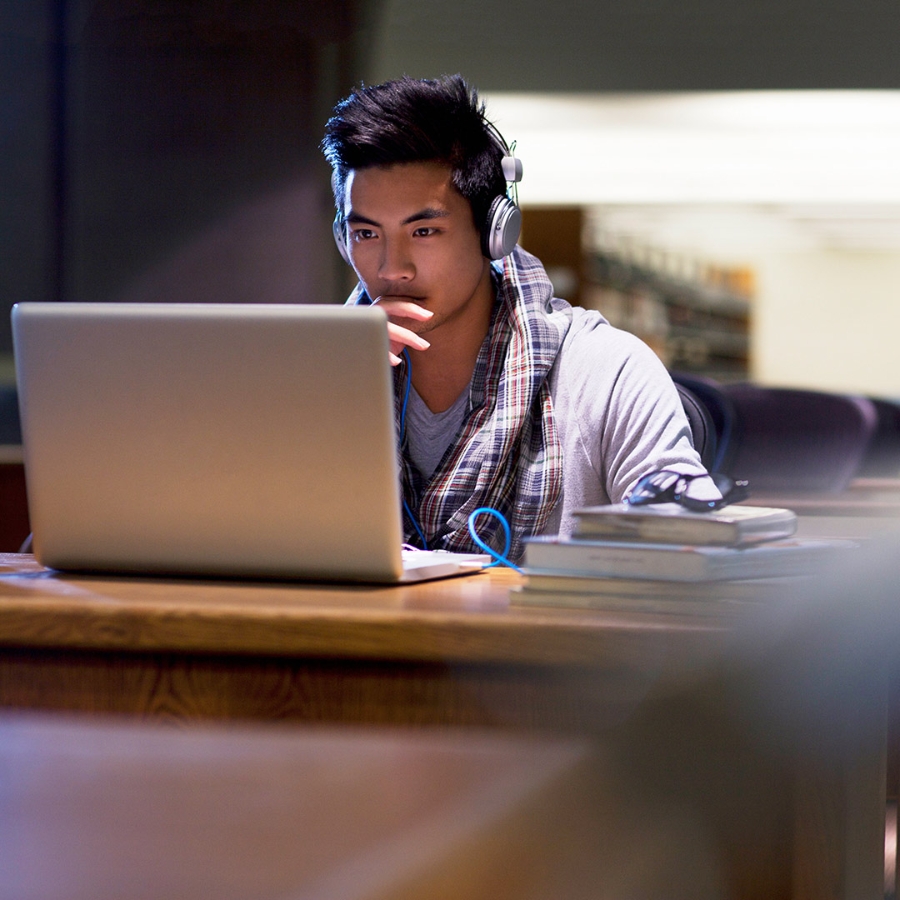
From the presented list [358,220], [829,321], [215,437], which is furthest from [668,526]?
[829,321]

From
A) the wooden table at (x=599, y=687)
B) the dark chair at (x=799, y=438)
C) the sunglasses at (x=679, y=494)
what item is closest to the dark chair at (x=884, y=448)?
the dark chair at (x=799, y=438)

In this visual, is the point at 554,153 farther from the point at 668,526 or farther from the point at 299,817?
the point at 299,817

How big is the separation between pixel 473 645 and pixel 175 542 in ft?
1.11

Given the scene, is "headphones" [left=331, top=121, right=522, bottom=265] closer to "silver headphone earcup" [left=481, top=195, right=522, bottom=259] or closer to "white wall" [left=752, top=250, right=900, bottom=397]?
"silver headphone earcup" [left=481, top=195, right=522, bottom=259]

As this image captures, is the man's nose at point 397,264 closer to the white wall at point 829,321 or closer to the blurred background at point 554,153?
the blurred background at point 554,153

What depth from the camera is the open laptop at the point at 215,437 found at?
37.4 inches

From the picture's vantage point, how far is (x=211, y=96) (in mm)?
4762

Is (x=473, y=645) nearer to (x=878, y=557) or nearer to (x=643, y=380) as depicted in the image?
(x=878, y=557)

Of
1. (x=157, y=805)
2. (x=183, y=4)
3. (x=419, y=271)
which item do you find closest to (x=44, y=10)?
(x=183, y=4)

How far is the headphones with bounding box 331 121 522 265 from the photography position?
1.60m

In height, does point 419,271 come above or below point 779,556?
above

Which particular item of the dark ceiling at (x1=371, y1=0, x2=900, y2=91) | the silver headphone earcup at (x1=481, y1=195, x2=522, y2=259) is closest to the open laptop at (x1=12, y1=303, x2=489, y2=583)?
the silver headphone earcup at (x1=481, y1=195, x2=522, y2=259)

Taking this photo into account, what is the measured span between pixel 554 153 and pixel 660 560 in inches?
290

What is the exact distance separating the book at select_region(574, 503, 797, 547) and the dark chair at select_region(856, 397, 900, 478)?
11.9 feet
